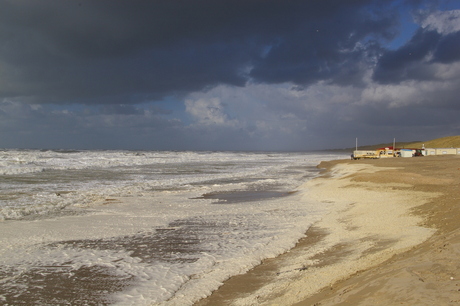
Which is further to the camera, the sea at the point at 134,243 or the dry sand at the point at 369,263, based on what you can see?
the sea at the point at 134,243

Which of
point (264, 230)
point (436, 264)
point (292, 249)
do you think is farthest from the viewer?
point (264, 230)

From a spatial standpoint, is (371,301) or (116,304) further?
(116,304)

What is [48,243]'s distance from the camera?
8.97 meters

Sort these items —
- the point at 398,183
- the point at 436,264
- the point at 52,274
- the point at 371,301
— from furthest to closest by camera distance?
the point at 398,183 → the point at 52,274 → the point at 436,264 → the point at 371,301

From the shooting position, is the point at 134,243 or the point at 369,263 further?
the point at 134,243

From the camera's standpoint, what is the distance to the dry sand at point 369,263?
4398mm

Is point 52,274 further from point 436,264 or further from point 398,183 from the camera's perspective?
point 398,183

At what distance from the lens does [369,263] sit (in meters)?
6.71

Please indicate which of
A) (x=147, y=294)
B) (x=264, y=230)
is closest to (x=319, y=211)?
(x=264, y=230)

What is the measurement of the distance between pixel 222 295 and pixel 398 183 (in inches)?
645

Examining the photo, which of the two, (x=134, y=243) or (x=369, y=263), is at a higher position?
(x=369, y=263)

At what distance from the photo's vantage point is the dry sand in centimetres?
440

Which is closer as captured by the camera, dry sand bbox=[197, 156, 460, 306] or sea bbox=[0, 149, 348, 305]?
dry sand bbox=[197, 156, 460, 306]

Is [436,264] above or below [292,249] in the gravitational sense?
above
